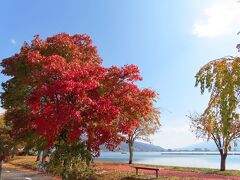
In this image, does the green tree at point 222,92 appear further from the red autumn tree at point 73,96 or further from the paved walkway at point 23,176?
the paved walkway at point 23,176

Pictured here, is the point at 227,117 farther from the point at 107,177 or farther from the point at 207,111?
the point at 107,177

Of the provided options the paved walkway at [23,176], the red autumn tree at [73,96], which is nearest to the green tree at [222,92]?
the red autumn tree at [73,96]

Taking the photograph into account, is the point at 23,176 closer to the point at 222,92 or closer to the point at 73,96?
the point at 73,96

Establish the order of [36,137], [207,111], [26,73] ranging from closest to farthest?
[207,111] → [26,73] → [36,137]

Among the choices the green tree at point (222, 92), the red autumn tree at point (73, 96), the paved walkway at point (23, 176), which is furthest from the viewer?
the paved walkway at point (23, 176)

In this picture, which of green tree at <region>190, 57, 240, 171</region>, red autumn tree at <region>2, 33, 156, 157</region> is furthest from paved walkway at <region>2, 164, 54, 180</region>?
green tree at <region>190, 57, 240, 171</region>

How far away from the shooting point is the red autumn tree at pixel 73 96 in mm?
16641

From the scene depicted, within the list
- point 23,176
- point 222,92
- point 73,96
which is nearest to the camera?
point 222,92

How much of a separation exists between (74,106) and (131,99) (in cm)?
313

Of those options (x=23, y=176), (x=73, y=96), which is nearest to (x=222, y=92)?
(x=73, y=96)

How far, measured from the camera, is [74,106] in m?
16.6

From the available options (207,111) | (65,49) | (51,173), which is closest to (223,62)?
(207,111)

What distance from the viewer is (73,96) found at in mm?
17359

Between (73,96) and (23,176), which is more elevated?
(73,96)
